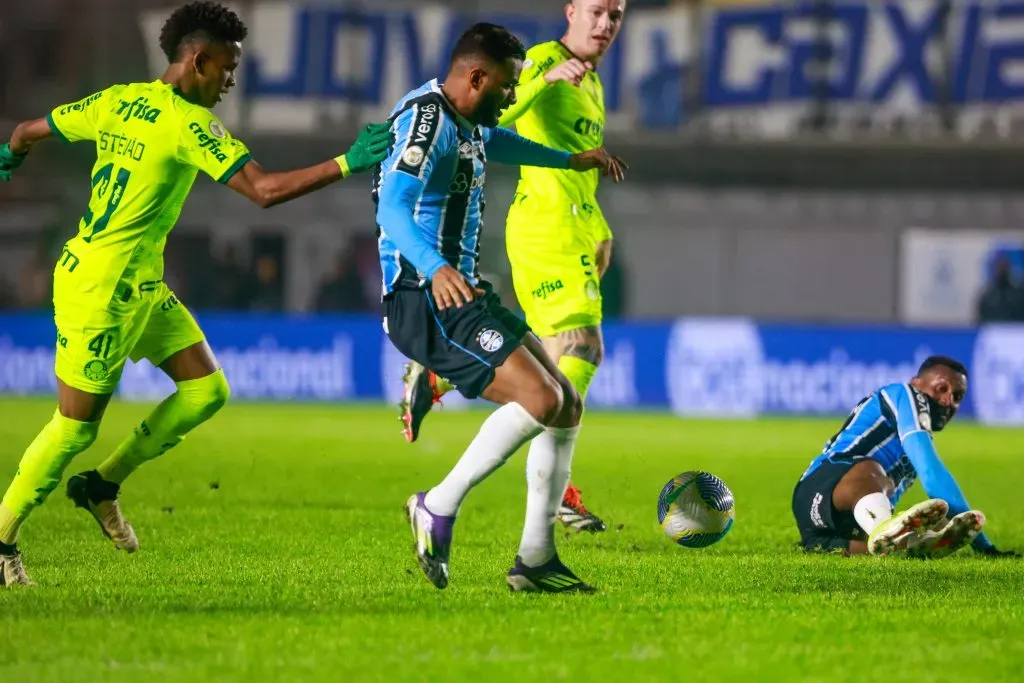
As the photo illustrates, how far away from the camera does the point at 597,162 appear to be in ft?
23.9

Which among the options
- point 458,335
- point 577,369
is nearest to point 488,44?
point 458,335

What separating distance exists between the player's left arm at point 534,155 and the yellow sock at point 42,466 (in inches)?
78.7

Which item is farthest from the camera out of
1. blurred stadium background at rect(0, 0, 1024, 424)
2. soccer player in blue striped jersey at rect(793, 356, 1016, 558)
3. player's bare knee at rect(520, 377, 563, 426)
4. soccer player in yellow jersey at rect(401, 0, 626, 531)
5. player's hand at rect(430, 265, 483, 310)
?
blurred stadium background at rect(0, 0, 1024, 424)

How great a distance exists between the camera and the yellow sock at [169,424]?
7.50 metres

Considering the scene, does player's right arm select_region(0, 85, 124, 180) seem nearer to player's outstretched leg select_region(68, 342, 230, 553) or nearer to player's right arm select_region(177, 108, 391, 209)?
player's right arm select_region(177, 108, 391, 209)

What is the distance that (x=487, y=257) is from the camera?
25938 millimetres

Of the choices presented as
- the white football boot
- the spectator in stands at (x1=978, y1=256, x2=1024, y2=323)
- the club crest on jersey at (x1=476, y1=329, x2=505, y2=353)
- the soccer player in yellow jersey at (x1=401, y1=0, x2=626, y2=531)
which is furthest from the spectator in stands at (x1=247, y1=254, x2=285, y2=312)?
the club crest on jersey at (x1=476, y1=329, x2=505, y2=353)

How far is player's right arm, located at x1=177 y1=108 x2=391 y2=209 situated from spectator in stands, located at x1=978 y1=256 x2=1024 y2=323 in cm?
1658

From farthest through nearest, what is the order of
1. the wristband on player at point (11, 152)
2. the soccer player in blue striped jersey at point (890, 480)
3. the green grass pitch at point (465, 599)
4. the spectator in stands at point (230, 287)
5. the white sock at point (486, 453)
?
the spectator in stands at point (230, 287), the soccer player in blue striped jersey at point (890, 480), the wristband on player at point (11, 152), the white sock at point (486, 453), the green grass pitch at point (465, 599)

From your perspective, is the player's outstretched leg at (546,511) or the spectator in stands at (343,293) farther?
the spectator in stands at (343,293)

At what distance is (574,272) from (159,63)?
17206mm

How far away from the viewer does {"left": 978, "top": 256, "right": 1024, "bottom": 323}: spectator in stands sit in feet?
70.6

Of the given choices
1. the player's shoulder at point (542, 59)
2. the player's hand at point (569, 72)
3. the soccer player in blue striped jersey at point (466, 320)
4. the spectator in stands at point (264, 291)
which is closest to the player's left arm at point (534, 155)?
the soccer player in blue striped jersey at point (466, 320)

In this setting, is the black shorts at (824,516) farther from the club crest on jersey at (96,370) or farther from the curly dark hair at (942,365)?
the club crest on jersey at (96,370)
